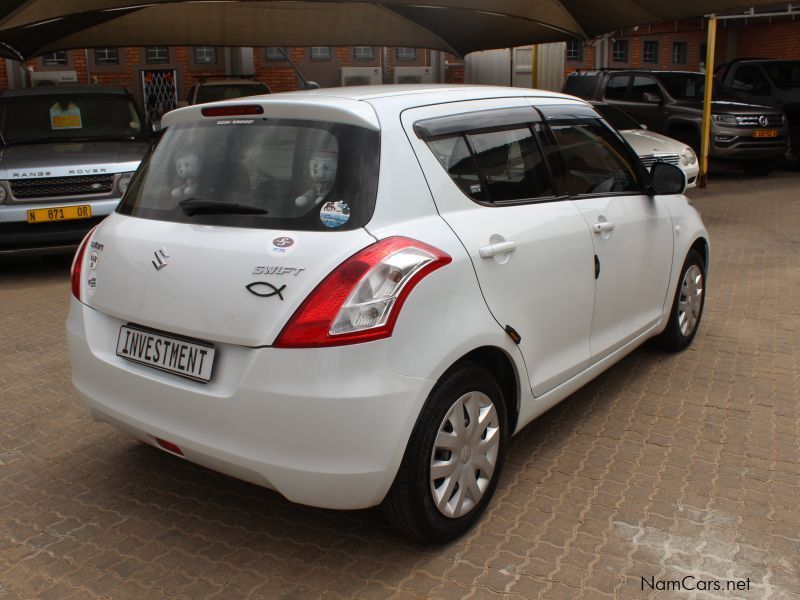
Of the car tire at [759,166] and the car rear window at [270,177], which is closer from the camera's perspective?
the car rear window at [270,177]

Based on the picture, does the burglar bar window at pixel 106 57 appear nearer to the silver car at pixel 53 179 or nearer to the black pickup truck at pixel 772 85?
the silver car at pixel 53 179

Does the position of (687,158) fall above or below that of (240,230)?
below

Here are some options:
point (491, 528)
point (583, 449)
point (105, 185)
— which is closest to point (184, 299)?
point (491, 528)

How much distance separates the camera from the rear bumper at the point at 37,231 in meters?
7.42

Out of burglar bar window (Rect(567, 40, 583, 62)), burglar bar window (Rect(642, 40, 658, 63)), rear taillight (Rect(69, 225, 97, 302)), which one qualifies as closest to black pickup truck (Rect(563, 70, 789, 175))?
burglar bar window (Rect(567, 40, 583, 62))

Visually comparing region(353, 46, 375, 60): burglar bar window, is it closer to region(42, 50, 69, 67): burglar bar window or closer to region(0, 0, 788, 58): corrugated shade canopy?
region(42, 50, 69, 67): burglar bar window

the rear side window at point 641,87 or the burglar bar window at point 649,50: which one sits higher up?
the burglar bar window at point 649,50

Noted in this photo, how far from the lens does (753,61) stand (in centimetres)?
1684

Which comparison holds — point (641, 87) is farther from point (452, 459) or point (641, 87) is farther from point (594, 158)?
point (452, 459)

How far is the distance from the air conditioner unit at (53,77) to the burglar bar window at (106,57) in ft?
2.25

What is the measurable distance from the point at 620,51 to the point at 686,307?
23.4 metres

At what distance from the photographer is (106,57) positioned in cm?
2066

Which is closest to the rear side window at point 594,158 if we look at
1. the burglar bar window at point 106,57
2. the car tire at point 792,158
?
the car tire at point 792,158

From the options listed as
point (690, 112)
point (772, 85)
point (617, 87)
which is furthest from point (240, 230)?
point (772, 85)
